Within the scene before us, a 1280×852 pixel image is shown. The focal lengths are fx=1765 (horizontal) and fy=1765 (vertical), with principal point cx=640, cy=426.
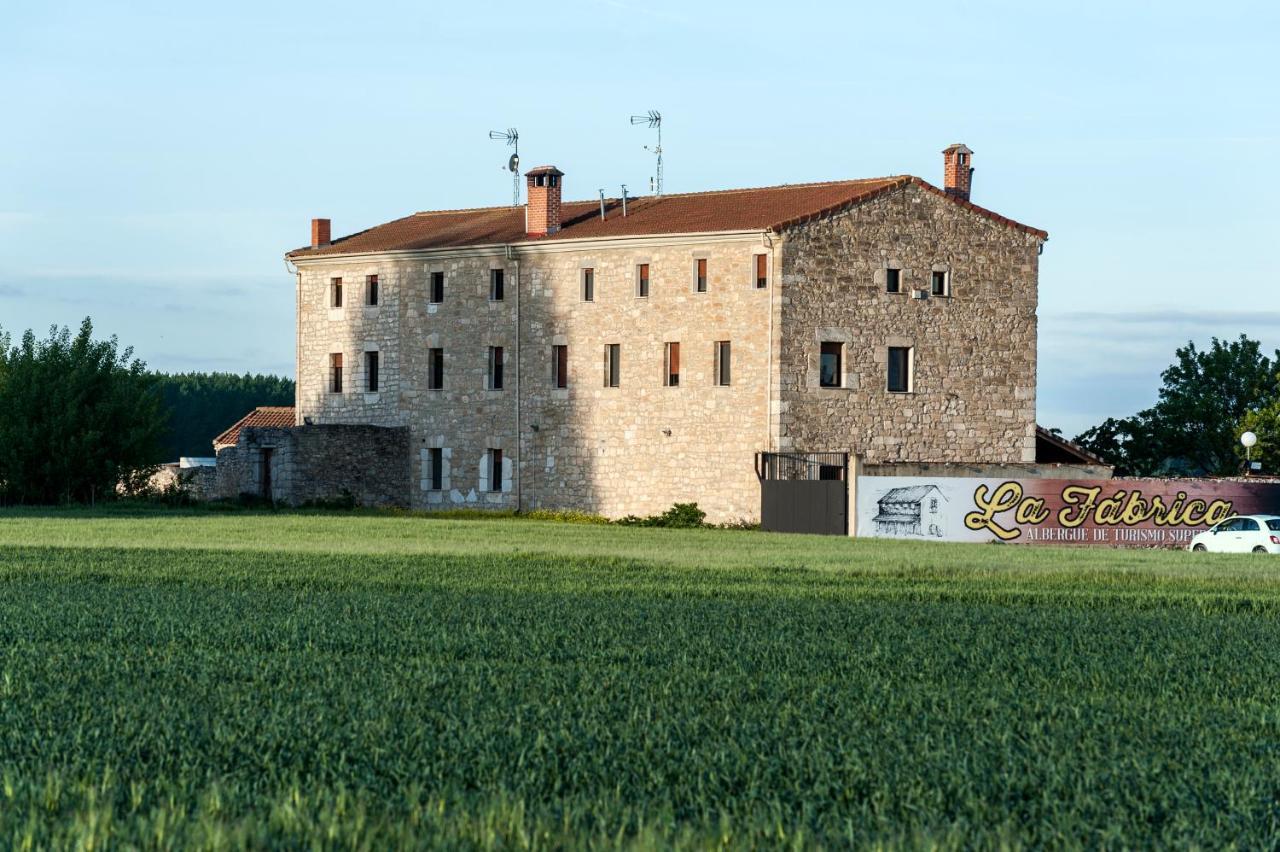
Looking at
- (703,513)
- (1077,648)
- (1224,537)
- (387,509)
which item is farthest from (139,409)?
(1077,648)

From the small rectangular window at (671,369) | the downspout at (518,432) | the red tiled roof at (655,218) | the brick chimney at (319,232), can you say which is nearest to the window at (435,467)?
the downspout at (518,432)

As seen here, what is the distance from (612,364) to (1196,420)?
1159 inches

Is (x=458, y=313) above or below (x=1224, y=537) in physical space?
above

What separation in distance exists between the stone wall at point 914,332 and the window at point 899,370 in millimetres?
194

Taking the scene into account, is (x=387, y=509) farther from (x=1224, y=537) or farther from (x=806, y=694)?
(x=806, y=694)

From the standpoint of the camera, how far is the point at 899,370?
49062 millimetres

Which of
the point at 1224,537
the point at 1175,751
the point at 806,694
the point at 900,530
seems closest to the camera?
the point at 1175,751

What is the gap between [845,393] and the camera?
47938mm

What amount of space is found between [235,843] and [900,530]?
121ft

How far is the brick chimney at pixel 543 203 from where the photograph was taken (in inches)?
2080

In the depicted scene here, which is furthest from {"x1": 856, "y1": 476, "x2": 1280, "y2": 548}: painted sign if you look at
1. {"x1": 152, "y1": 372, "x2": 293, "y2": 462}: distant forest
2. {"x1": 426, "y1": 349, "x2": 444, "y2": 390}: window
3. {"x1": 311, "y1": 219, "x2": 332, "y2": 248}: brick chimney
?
{"x1": 152, "y1": 372, "x2": 293, "y2": 462}: distant forest

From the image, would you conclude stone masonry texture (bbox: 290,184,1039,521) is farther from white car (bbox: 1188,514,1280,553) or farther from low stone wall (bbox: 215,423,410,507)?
white car (bbox: 1188,514,1280,553)

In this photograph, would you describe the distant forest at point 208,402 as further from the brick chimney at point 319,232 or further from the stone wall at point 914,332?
the stone wall at point 914,332

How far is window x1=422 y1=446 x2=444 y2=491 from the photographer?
53.6m
